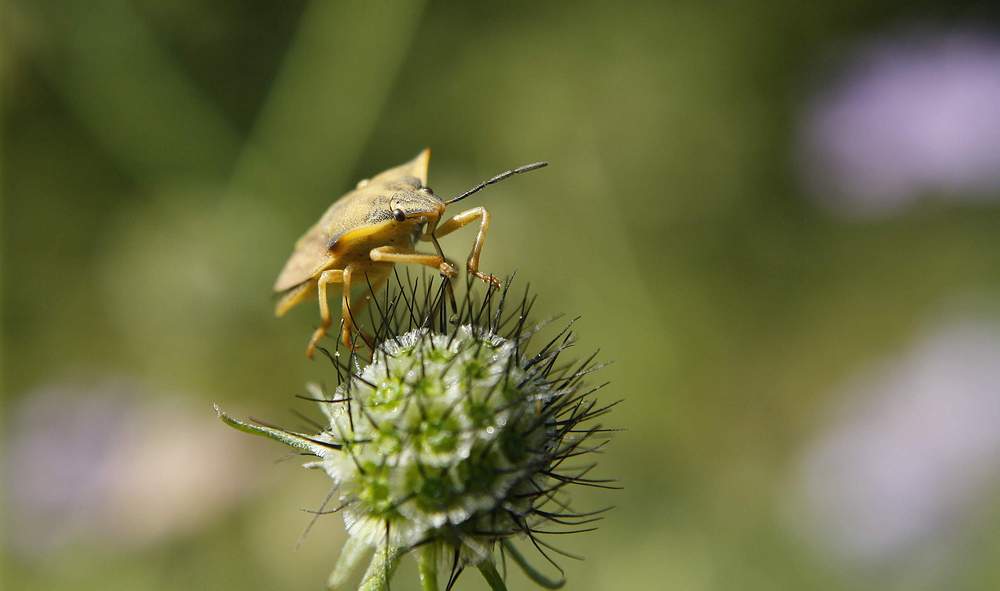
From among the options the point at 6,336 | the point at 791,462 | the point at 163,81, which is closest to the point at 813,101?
the point at 791,462

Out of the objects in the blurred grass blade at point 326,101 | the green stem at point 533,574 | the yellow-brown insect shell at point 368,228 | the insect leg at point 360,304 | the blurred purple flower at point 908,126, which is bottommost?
the green stem at point 533,574

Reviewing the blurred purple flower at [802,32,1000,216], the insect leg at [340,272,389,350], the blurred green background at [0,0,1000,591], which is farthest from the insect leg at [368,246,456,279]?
the blurred purple flower at [802,32,1000,216]

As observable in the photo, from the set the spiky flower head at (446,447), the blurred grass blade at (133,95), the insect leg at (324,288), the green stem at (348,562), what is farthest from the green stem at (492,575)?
the blurred grass blade at (133,95)

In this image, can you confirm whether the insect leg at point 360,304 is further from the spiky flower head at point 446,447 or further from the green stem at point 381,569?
the green stem at point 381,569

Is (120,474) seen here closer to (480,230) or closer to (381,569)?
(480,230)

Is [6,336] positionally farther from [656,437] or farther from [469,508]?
[469,508]

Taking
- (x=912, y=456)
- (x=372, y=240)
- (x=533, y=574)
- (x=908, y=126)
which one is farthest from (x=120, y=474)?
(x=908, y=126)
